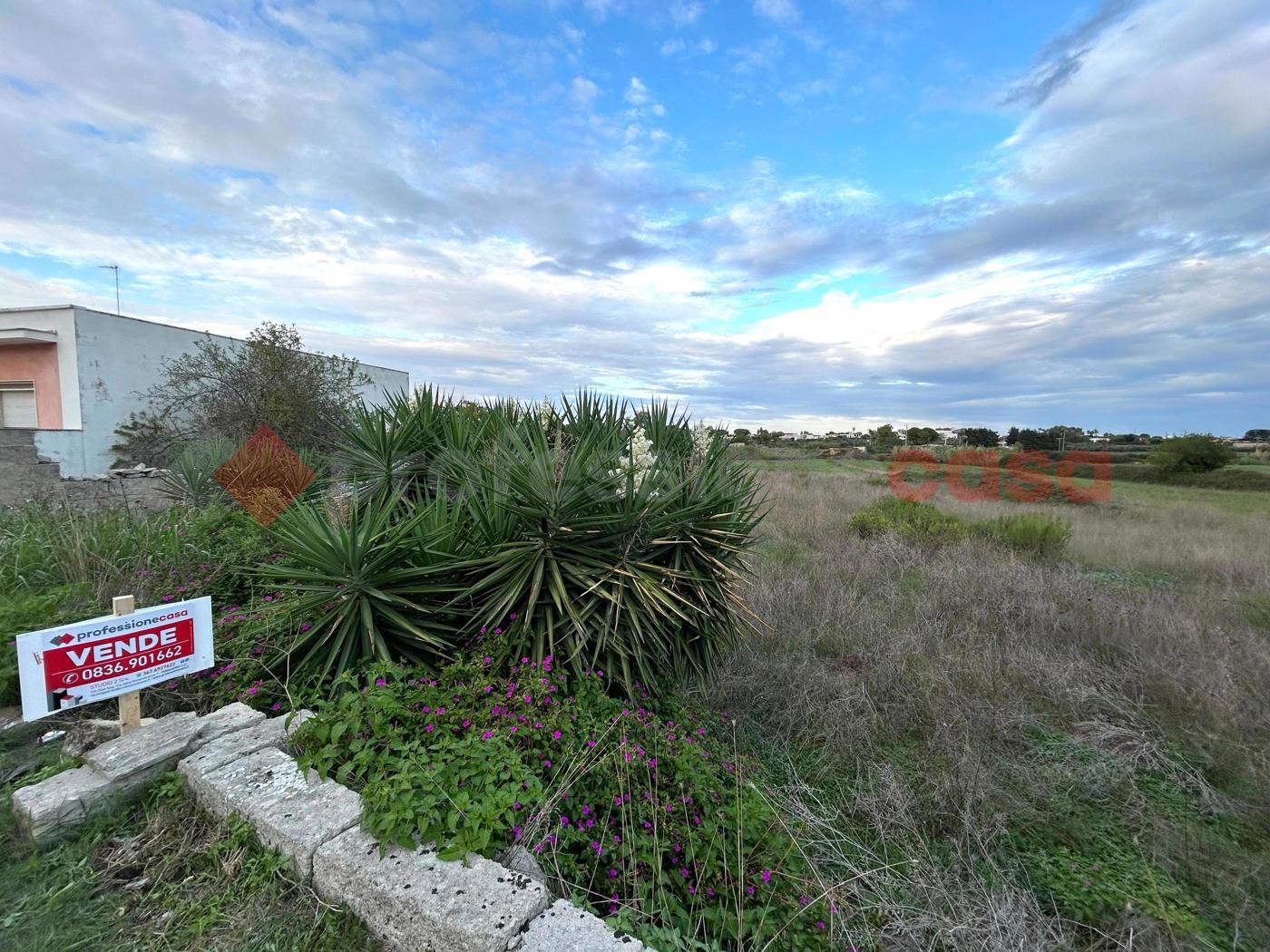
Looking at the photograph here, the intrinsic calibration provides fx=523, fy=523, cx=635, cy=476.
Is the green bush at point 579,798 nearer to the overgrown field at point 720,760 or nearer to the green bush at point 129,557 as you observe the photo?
the overgrown field at point 720,760

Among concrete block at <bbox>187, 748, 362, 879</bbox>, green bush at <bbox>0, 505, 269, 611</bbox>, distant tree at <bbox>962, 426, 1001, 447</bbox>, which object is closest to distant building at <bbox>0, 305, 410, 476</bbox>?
green bush at <bbox>0, 505, 269, 611</bbox>

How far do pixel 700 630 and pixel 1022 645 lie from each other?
349 cm

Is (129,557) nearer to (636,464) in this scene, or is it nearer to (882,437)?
(636,464)

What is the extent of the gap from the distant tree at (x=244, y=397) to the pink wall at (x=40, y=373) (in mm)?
1491

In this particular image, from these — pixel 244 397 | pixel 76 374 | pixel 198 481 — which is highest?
pixel 76 374

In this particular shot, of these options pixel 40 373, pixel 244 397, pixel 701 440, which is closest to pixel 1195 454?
pixel 701 440

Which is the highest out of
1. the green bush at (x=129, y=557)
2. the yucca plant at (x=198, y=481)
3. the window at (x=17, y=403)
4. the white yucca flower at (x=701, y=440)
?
the window at (x=17, y=403)

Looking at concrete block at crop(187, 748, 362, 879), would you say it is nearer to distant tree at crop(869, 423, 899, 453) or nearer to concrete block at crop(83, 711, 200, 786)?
concrete block at crop(83, 711, 200, 786)

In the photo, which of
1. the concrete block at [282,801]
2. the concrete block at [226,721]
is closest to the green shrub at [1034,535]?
the concrete block at [282,801]

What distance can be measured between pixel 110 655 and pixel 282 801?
116cm

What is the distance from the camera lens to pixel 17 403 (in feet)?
40.0

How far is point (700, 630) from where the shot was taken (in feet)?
11.6

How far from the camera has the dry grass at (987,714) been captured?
7.72 ft

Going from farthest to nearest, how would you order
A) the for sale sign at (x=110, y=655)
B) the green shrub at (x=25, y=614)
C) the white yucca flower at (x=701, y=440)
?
the white yucca flower at (x=701, y=440), the green shrub at (x=25, y=614), the for sale sign at (x=110, y=655)
